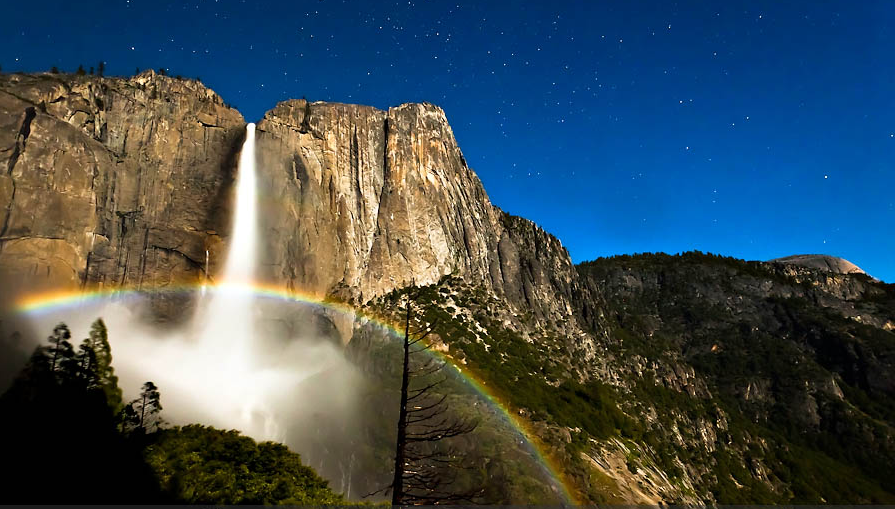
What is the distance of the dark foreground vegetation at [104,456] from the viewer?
3259cm

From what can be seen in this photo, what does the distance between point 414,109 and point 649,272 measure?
123421 mm

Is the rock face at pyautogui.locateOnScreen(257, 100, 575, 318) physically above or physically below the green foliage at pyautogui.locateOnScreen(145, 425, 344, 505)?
above

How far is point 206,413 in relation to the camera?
64.8 m

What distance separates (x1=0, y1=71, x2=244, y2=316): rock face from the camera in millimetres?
62250

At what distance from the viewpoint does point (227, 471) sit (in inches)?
1495

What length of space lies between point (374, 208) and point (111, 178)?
3733 centimetres

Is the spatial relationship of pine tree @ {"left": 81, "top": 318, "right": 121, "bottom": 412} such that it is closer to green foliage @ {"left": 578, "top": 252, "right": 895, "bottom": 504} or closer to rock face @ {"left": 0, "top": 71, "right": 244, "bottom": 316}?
rock face @ {"left": 0, "top": 71, "right": 244, "bottom": 316}

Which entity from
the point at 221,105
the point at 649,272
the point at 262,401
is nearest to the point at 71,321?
the point at 262,401

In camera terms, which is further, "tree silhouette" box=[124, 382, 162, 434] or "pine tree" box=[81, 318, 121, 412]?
"tree silhouette" box=[124, 382, 162, 434]

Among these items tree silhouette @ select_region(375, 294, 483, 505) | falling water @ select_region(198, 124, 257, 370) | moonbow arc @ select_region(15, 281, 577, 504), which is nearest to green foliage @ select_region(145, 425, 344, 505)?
tree silhouette @ select_region(375, 294, 483, 505)

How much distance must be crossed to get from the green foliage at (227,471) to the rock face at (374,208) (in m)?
33.6

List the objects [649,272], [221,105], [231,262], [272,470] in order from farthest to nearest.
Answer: [649,272], [221,105], [231,262], [272,470]

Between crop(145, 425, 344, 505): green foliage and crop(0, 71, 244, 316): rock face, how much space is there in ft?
113

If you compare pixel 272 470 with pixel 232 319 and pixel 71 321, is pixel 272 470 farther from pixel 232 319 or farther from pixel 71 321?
pixel 71 321
